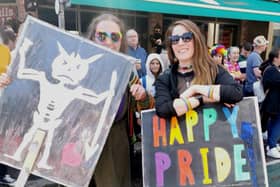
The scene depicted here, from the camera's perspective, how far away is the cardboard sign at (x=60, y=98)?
5.75 feet

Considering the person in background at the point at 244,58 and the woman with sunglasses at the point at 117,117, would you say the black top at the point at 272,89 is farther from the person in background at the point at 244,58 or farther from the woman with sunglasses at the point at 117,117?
the woman with sunglasses at the point at 117,117

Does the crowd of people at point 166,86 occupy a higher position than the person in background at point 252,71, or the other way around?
the person in background at point 252,71

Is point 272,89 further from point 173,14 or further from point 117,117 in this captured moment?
point 173,14

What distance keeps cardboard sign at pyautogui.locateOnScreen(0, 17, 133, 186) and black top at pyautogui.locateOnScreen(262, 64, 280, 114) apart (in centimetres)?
272

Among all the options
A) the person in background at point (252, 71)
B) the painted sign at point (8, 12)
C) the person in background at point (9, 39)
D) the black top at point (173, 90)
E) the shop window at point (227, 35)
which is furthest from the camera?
the shop window at point (227, 35)

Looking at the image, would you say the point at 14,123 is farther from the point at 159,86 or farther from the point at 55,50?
the point at 159,86

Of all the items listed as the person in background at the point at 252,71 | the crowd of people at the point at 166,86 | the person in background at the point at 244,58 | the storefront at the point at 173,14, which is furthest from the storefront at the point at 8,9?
the crowd of people at the point at 166,86

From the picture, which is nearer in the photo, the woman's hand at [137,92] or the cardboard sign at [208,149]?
the cardboard sign at [208,149]

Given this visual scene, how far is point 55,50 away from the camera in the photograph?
180 centimetres

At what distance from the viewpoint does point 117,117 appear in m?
1.98

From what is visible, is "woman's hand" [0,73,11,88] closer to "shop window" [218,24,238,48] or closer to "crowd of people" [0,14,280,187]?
"crowd of people" [0,14,280,187]

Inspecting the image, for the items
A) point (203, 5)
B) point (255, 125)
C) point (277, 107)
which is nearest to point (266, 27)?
point (203, 5)

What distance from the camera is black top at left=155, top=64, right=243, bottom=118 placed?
1731 millimetres

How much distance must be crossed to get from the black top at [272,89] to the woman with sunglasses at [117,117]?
7.98 ft
